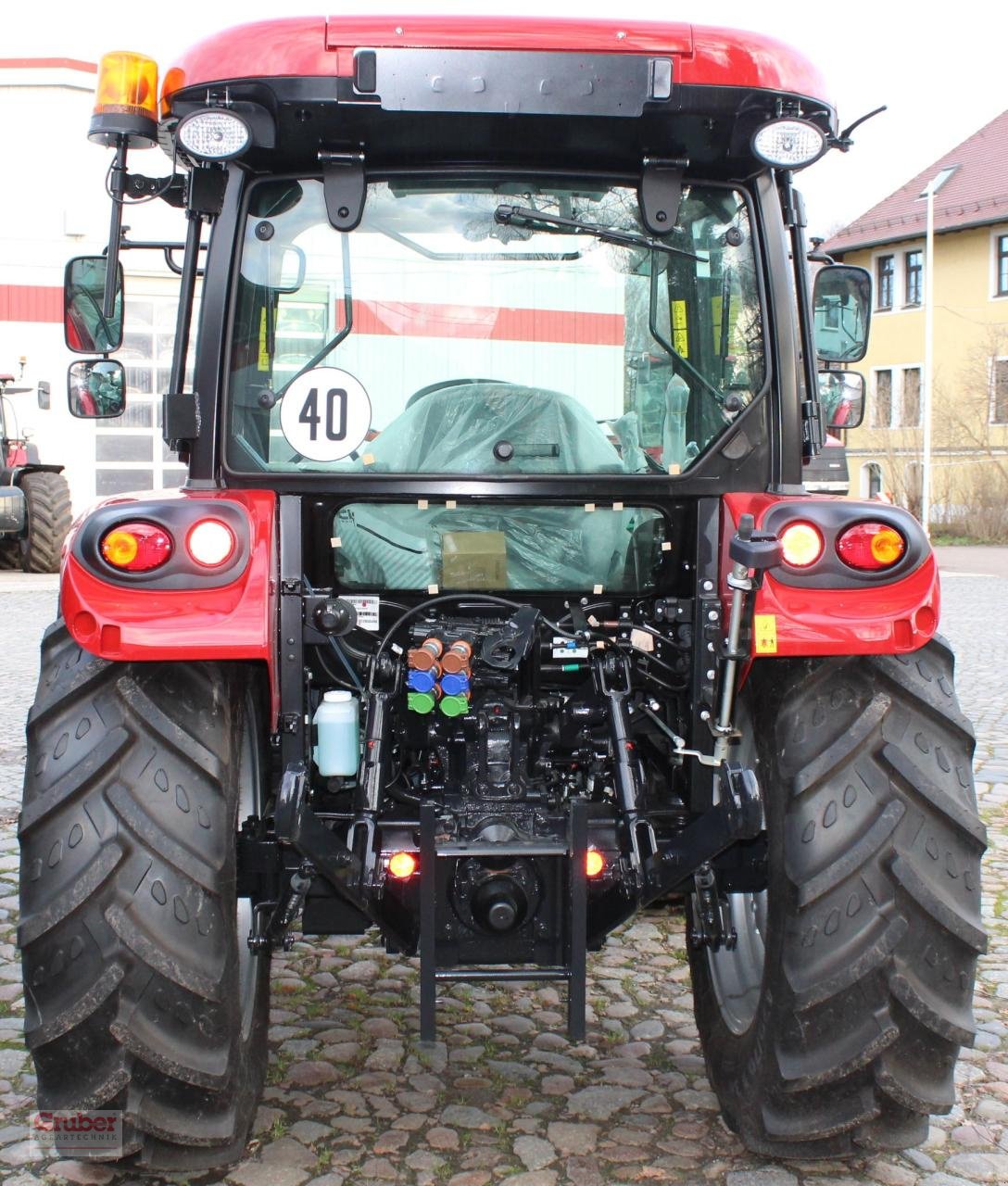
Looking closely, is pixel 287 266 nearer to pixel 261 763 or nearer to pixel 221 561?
pixel 221 561

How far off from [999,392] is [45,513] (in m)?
26.5

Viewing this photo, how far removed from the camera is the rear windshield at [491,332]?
327cm

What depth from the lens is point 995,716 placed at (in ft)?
27.4

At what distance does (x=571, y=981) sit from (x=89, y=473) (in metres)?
23.8

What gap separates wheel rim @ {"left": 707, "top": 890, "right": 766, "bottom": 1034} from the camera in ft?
10.7

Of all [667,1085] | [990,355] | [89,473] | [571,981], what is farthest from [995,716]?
[990,355]

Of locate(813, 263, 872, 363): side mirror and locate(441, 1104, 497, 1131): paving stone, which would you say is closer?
locate(441, 1104, 497, 1131): paving stone

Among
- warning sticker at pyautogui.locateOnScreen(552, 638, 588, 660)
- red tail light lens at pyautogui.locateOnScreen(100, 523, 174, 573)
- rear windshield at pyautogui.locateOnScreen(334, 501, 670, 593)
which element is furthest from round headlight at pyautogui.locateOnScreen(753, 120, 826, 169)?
red tail light lens at pyautogui.locateOnScreen(100, 523, 174, 573)

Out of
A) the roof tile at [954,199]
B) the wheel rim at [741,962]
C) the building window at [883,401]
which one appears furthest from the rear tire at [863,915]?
the roof tile at [954,199]

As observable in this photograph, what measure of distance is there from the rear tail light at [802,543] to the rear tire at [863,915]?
9.1 inches

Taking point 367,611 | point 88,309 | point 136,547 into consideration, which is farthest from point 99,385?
point 136,547

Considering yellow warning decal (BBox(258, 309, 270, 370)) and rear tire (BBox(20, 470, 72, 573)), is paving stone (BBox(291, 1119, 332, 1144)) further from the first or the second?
rear tire (BBox(20, 470, 72, 573))

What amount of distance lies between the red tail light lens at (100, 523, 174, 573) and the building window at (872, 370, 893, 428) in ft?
118

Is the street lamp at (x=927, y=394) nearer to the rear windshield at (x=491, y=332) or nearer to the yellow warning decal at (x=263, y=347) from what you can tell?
the rear windshield at (x=491, y=332)
